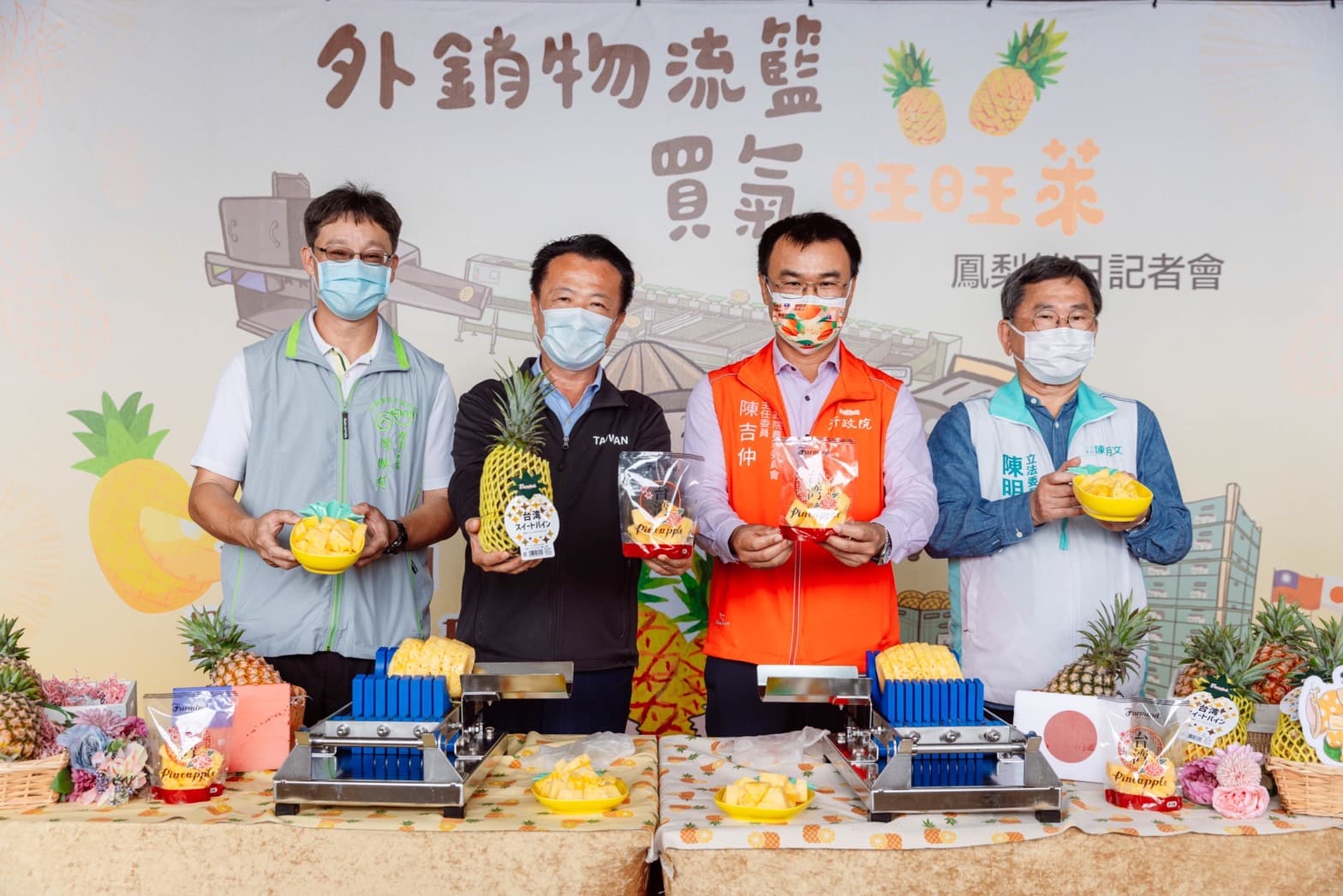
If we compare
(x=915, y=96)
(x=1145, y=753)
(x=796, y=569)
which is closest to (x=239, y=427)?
(x=796, y=569)

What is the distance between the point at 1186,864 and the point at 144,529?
5.02 metres

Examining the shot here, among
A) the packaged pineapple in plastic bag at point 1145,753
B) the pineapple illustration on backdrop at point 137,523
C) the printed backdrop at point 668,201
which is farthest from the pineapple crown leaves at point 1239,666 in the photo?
the pineapple illustration on backdrop at point 137,523

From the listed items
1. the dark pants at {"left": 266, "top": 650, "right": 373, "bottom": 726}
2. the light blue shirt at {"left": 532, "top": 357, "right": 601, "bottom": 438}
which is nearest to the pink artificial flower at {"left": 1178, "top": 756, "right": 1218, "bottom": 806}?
the light blue shirt at {"left": 532, "top": 357, "right": 601, "bottom": 438}

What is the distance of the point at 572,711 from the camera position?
12.0 ft

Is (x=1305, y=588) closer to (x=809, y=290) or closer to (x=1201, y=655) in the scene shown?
(x=1201, y=655)

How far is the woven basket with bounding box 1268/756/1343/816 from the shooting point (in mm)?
2590

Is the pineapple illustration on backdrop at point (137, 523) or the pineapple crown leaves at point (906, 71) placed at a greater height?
the pineapple crown leaves at point (906, 71)

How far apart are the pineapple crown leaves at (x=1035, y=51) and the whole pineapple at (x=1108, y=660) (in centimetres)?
353

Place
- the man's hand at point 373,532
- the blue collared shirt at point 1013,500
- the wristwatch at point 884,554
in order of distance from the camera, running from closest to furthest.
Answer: the wristwatch at point 884,554 → the man's hand at point 373,532 → the blue collared shirt at point 1013,500

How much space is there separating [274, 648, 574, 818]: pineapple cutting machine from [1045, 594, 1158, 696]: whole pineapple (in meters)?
1.55

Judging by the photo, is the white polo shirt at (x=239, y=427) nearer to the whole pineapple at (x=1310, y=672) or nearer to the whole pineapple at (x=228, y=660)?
the whole pineapple at (x=228, y=660)

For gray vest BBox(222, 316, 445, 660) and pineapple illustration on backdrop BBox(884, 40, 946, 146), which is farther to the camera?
pineapple illustration on backdrop BBox(884, 40, 946, 146)

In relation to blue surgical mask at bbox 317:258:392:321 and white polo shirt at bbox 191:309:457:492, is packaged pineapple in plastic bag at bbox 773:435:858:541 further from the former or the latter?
blue surgical mask at bbox 317:258:392:321

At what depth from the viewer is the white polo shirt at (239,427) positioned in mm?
3758
